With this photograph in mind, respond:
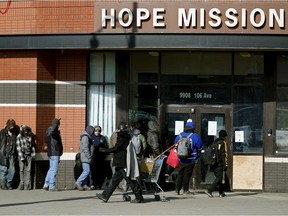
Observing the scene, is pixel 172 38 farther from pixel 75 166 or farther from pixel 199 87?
pixel 75 166

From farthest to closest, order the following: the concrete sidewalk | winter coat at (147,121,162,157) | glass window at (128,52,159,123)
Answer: glass window at (128,52,159,123) < winter coat at (147,121,162,157) < the concrete sidewalk

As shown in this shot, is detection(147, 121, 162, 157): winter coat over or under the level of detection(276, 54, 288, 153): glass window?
under

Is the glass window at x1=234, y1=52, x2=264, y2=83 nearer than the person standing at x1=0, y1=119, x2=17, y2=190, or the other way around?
the person standing at x1=0, y1=119, x2=17, y2=190

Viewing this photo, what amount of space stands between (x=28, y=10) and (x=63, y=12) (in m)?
0.97

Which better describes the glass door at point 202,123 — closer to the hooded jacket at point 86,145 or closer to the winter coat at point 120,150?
the hooded jacket at point 86,145

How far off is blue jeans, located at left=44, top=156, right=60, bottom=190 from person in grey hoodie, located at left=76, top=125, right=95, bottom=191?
619 mm

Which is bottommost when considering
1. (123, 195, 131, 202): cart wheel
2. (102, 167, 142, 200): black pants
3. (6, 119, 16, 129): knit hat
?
(123, 195, 131, 202): cart wheel

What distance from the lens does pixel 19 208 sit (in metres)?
14.1

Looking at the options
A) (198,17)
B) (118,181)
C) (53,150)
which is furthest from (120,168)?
(198,17)

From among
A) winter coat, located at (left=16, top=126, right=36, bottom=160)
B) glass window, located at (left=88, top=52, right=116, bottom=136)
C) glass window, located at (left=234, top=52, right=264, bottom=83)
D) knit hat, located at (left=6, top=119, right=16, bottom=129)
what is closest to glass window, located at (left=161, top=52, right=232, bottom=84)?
glass window, located at (left=234, top=52, right=264, bottom=83)

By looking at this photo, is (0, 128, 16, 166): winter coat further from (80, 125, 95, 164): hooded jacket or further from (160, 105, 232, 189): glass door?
(160, 105, 232, 189): glass door

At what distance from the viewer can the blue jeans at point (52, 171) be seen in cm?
1716

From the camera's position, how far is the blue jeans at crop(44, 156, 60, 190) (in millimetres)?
17164

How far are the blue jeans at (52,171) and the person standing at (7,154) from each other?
1.10 m
